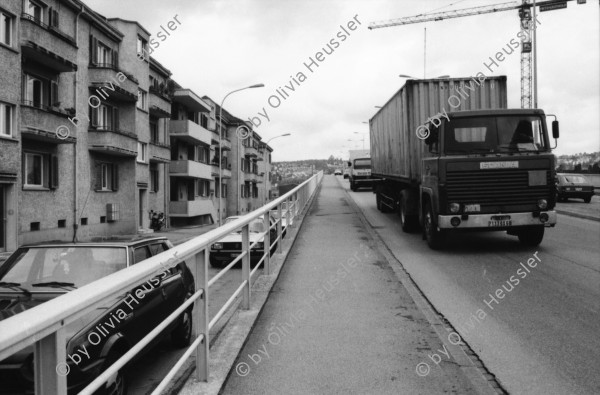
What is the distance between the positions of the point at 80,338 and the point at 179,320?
200 centimetres

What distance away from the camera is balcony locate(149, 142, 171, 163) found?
109 feet

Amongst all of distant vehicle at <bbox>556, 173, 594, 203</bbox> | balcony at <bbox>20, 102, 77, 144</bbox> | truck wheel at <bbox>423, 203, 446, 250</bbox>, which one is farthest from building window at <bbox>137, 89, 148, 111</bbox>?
truck wheel at <bbox>423, 203, 446, 250</bbox>

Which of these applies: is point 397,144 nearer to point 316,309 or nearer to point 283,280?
point 283,280

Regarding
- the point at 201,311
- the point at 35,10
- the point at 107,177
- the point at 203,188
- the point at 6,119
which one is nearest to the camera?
the point at 201,311

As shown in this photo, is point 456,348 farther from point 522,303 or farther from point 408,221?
point 408,221

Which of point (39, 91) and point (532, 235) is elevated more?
point (39, 91)

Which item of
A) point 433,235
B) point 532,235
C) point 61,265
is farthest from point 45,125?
point 532,235

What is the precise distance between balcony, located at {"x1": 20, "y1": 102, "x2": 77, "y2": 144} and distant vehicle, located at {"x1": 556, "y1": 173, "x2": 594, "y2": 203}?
2399 centimetres

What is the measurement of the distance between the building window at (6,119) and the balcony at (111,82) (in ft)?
22.6

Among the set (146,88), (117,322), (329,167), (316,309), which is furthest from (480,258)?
(329,167)

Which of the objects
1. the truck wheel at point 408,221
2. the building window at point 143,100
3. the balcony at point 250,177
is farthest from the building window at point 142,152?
the balcony at point 250,177

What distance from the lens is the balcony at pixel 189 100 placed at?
39500mm

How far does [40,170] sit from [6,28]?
5809 millimetres

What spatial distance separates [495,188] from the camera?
9523mm
